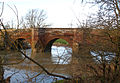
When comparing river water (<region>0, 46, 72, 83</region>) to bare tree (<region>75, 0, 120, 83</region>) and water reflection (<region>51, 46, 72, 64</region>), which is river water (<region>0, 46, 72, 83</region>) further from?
bare tree (<region>75, 0, 120, 83</region>)

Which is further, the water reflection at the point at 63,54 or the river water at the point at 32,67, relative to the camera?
the river water at the point at 32,67

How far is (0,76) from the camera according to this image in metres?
4.48

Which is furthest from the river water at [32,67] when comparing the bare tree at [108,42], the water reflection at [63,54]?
the bare tree at [108,42]

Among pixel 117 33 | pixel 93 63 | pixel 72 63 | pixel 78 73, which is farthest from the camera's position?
pixel 72 63

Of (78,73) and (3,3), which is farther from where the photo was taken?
(78,73)

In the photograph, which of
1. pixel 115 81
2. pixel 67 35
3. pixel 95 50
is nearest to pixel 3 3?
pixel 95 50

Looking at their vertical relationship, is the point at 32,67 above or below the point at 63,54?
below

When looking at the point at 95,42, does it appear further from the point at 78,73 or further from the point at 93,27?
the point at 78,73

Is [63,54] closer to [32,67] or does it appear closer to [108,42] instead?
[108,42]

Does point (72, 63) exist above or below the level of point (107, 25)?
below

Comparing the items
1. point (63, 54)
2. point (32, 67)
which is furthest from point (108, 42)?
point (32, 67)

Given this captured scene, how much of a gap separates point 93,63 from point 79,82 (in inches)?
28.9

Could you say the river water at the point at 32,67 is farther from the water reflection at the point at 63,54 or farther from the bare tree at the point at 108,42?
the bare tree at the point at 108,42

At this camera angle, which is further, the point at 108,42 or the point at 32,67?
the point at 32,67
